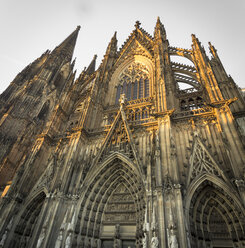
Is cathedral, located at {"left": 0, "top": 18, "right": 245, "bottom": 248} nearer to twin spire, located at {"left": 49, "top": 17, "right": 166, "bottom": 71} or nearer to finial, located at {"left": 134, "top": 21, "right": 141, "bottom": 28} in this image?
twin spire, located at {"left": 49, "top": 17, "right": 166, "bottom": 71}

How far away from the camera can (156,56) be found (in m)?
16.6

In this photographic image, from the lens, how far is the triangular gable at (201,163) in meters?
8.80

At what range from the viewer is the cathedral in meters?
8.05

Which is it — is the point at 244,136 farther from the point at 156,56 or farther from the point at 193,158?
the point at 156,56

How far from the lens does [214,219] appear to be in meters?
8.45

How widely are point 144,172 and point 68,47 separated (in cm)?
4349

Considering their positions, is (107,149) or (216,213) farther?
(107,149)

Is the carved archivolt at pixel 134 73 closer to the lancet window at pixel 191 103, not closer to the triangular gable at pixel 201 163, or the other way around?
the lancet window at pixel 191 103

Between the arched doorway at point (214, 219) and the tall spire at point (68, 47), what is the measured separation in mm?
41213

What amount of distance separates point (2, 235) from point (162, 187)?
29.6 ft

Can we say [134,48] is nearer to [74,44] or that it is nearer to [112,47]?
[112,47]

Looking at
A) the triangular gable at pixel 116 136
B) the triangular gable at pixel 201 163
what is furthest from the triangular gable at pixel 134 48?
the triangular gable at pixel 201 163

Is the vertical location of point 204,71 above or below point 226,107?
above

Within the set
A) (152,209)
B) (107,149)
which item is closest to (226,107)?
(152,209)
